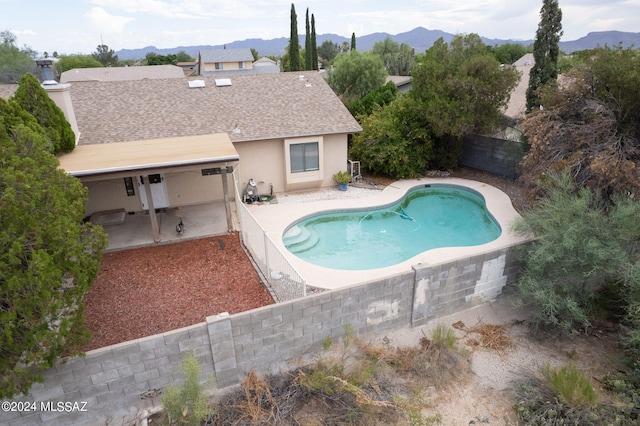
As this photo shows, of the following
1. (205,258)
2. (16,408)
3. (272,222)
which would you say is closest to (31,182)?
(16,408)

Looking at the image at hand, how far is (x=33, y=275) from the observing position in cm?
558

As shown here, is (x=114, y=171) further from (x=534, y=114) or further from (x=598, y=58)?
(x=598, y=58)

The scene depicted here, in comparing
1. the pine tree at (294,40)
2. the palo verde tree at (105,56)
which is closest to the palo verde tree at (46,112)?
the pine tree at (294,40)

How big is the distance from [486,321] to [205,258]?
8.08 meters

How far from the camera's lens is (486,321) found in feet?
31.7

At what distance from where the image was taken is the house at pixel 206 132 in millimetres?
13974

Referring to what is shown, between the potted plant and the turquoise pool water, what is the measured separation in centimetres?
236

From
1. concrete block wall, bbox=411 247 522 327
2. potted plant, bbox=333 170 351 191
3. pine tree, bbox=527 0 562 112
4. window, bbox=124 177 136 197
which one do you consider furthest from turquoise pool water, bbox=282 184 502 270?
window, bbox=124 177 136 197

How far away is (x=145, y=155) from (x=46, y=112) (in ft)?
10.4

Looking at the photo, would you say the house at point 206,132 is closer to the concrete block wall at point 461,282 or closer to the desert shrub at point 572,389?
the concrete block wall at point 461,282

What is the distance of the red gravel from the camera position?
29.4ft

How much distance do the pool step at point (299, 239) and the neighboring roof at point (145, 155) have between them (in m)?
3.60

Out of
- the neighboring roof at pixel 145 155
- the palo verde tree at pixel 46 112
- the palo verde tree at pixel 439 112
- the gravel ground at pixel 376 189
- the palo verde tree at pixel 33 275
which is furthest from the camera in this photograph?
the palo verde tree at pixel 439 112

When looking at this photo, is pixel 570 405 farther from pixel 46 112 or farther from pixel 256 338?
pixel 46 112
